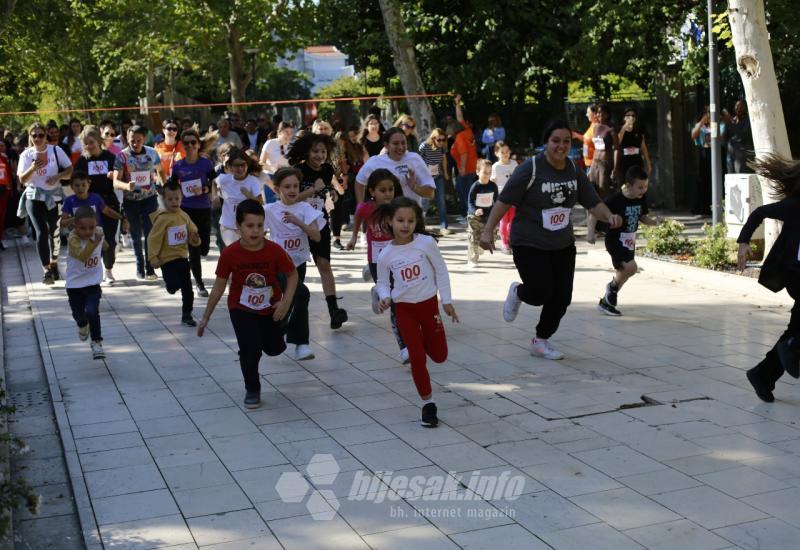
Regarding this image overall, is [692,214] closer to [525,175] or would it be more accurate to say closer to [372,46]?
[372,46]

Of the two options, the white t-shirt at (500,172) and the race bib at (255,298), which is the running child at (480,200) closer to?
the white t-shirt at (500,172)

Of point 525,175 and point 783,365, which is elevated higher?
point 525,175

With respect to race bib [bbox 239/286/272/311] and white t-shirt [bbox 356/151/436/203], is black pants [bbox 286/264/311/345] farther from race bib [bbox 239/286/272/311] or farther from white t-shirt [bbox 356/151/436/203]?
white t-shirt [bbox 356/151/436/203]

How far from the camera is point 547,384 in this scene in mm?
8195

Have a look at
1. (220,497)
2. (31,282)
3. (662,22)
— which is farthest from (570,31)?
(220,497)

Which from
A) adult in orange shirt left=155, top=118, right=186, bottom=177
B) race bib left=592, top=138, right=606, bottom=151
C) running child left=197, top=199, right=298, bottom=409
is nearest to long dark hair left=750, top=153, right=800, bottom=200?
running child left=197, top=199, right=298, bottom=409

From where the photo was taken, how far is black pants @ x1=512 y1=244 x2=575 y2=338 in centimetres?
884

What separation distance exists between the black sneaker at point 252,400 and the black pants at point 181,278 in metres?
3.21

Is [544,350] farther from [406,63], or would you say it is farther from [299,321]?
[406,63]

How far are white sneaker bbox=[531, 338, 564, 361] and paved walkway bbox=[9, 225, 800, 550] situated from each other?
0.32ft

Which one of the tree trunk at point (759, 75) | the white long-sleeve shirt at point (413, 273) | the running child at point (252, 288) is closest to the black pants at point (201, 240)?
the running child at point (252, 288)

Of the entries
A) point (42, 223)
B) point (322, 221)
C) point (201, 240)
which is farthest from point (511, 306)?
point (42, 223)

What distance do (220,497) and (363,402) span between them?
1.99 metres

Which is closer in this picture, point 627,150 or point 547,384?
point 547,384
